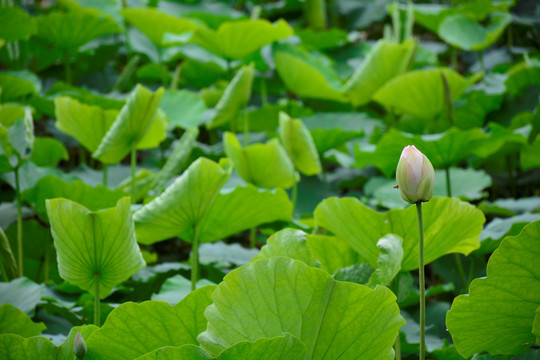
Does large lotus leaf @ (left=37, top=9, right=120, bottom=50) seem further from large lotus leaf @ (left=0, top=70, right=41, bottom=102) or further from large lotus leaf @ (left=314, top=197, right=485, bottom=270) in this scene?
large lotus leaf @ (left=314, top=197, right=485, bottom=270)

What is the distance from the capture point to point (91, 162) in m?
1.58

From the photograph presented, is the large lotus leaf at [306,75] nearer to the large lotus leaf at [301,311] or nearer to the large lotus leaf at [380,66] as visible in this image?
the large lotus leaf at [380,66]

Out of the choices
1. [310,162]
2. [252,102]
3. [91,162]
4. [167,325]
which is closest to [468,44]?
[252,102]

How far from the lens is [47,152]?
134cm

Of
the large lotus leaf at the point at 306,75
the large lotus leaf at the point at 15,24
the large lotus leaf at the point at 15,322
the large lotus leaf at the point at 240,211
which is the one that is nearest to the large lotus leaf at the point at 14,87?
the large lotus leaf at the point at 15,24

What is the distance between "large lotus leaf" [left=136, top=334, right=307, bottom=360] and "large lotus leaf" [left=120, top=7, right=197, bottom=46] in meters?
1.17

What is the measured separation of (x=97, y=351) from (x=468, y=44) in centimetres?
138

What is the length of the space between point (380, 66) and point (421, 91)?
138mm

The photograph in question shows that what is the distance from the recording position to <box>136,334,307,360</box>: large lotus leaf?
494mm

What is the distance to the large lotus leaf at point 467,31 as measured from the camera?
1.68 metres

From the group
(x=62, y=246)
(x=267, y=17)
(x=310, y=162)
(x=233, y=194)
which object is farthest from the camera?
(x=267, y=17)

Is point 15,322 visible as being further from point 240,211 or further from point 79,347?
point 240,211

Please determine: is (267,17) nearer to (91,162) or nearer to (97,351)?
(91,162)

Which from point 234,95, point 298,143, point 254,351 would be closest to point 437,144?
point 298,143
